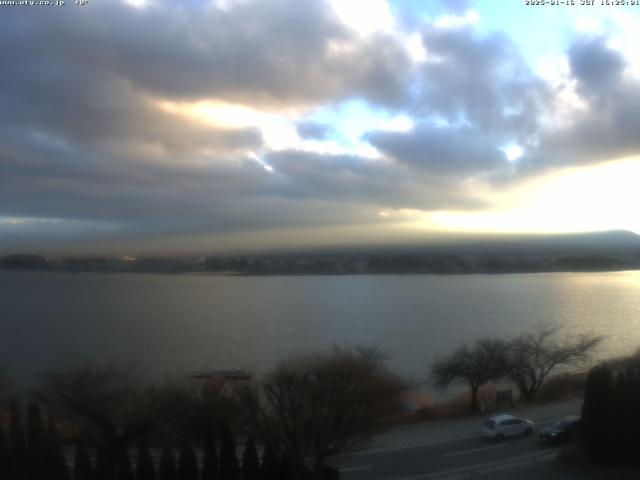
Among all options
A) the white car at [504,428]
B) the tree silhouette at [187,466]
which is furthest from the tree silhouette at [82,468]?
the white car at [504,428]

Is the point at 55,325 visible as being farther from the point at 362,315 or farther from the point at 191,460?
the point at 191,460

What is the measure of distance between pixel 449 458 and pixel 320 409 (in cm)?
250

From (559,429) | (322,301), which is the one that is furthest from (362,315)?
(559,429)

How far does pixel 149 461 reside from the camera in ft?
25.3

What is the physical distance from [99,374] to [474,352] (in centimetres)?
1127

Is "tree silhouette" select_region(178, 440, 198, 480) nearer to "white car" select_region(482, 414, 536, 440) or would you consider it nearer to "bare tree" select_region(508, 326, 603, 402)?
"white car" select_region(482, 414, 536, 440)

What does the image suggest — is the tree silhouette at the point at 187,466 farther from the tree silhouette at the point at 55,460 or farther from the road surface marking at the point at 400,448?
the road surface marking at the point at 400,448

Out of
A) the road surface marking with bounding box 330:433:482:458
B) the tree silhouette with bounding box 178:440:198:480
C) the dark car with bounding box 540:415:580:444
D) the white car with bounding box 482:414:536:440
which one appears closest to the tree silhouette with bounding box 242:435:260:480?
the tree silhouette with bounding box 178:440:198:480

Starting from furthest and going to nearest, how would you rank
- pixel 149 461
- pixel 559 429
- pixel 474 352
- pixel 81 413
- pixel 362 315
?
pixel 362 315, pixel 474 352, pixel 559 429, pixel 81 413, pixel 149 461

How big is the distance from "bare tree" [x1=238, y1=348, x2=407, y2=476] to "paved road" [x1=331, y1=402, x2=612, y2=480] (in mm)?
644

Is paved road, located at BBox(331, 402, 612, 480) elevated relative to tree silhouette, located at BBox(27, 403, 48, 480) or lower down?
lower down

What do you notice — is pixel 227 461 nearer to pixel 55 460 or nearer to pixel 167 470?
pixel 167 470

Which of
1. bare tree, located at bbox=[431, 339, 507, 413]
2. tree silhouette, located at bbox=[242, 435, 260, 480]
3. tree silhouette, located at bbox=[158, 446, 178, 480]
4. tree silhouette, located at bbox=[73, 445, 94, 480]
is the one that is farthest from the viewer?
bare tree, located at bbox=[431, 339, 507, 413]

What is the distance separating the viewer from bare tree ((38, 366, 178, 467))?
8.54 meters
